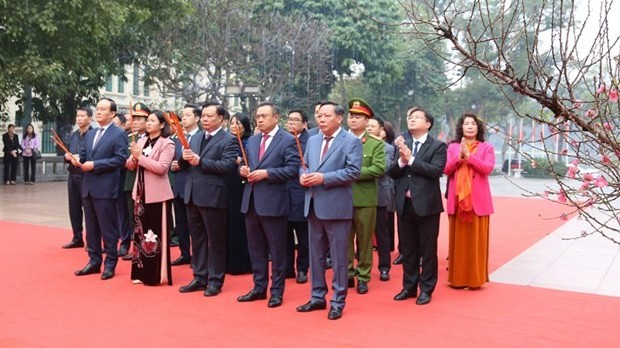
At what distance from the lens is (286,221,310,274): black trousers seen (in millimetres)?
5609

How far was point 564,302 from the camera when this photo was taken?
15.8 ft

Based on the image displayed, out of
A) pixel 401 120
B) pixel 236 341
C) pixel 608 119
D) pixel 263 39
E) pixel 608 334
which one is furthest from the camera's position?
pixel 401 120

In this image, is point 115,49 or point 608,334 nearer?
point 608,334

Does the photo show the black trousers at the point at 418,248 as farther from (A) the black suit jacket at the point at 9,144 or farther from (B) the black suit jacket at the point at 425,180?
(A) the black suit jacket at the point at 9,144

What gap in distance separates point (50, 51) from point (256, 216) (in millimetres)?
10051

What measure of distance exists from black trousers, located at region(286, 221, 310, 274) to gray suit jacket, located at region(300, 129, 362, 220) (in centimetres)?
128

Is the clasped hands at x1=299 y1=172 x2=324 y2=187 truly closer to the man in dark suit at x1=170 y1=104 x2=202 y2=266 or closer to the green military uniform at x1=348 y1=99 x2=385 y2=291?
the green military uniform at x1=348 y1=99 x2=385 y2=291

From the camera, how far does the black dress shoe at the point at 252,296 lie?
470cm

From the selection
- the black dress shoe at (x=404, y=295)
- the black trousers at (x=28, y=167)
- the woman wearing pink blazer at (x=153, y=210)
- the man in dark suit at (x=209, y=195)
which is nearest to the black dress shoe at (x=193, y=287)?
the man in dark suit at (x=209, y=195)

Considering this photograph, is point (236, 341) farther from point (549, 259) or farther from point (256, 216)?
point (549, 259)

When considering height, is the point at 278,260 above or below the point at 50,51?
below

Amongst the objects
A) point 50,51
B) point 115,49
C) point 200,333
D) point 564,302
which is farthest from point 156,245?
point 115,49

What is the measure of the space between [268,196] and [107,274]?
5.77 ft

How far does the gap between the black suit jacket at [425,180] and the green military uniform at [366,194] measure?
9.1 inches
